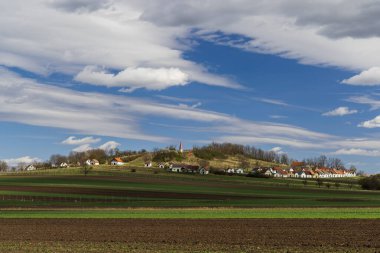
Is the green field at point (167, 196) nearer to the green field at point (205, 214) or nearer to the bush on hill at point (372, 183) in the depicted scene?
the green field at point (205, 214)

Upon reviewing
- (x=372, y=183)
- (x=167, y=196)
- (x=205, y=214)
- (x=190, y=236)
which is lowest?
(x=167, y=196)

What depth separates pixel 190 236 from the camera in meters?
31.3

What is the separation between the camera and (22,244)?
2772 centimetres

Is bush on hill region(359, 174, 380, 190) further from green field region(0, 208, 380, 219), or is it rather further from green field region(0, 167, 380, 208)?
green field region(0, 208, 380, 219)

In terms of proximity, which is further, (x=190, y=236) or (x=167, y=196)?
(x=167, y=196)

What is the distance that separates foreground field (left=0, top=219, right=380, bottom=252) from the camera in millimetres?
25672

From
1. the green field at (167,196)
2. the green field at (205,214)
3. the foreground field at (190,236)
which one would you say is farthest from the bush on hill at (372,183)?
the foreground field at (190,236)

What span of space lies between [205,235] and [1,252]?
1296 centimetres

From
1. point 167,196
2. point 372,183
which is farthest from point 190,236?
point 372,183

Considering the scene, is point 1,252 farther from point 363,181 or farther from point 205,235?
point 363,181

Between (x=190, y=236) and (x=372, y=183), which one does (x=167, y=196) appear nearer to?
(x=190, y=236)

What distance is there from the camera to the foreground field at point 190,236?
25.7 m

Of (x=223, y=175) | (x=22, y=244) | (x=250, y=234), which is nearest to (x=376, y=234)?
(x=250, y=234)

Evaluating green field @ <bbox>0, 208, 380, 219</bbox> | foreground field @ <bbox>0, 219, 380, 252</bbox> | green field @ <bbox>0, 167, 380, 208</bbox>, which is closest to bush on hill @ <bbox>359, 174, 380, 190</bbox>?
green field @ <bbox>0, 167, 380, 208</bbox>
